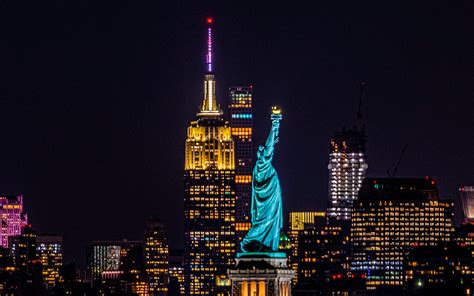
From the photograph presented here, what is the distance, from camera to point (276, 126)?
9369 cm

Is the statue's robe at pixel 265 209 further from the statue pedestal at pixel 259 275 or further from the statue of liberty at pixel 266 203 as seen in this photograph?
the statue pedestal at pixel 259 275

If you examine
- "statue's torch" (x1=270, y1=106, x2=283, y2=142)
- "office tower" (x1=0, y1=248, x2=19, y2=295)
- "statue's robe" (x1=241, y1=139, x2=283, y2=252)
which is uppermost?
"office tower" (x1=0, y1=248, x2=19, y2=295)

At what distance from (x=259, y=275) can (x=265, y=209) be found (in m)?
3.40

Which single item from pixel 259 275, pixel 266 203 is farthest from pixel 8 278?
pixel 259 275

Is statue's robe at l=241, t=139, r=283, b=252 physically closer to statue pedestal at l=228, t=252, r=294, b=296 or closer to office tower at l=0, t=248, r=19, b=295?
statue pedestal at l=228, t=252, r=294, b=296

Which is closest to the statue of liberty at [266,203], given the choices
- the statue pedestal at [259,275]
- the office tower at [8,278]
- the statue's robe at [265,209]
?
the statue's robe at [265,209]

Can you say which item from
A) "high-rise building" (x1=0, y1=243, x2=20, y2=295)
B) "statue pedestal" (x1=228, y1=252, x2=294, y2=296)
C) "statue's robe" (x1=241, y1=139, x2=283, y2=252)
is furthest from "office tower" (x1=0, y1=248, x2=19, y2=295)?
"statue pedestal" (x1=228, y1=252, x2=294, y2=296)

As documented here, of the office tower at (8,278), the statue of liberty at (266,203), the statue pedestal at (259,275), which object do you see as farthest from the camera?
the office tower at (8,278)

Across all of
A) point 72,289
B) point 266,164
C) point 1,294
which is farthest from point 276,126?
point 72,289

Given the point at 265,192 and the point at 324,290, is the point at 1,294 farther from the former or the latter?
the point at 265,192

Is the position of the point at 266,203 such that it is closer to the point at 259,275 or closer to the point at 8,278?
the point at 259,275

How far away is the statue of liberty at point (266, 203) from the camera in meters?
93.8

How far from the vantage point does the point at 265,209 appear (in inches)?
3716

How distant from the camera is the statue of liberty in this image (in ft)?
308
